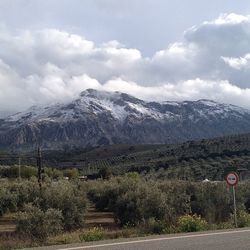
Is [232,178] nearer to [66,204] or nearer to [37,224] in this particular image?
[37,224]

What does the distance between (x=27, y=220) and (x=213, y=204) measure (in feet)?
56.3

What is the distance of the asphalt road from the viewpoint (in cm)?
1415

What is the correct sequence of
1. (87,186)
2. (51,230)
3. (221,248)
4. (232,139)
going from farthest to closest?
(232,139)
(87,186)
(51,230)
(221,248)

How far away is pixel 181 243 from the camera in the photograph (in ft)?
49.3

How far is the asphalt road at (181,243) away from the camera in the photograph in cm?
1415

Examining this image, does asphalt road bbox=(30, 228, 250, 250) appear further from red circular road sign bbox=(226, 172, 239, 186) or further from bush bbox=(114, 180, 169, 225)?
bush bbox=(114, 180, 169, 225)

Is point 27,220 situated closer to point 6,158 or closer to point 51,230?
point 51,230

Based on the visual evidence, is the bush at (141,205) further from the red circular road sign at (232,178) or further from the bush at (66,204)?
the red circular road sign at (232,178)

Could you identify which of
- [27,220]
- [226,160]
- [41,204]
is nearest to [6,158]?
[226,160]

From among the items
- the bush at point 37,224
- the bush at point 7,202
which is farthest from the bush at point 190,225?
the bush at point 7,202

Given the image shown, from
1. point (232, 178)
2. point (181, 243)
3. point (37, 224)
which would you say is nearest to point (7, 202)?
point (37, 224)

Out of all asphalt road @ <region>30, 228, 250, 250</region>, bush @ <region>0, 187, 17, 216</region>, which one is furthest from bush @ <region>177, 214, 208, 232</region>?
bush @ <region>0, 187, 17, 216</region>

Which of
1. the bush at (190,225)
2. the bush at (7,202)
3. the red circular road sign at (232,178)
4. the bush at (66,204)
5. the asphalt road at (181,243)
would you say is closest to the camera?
the asphalt road at (181,243)

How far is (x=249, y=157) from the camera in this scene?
92.8 metres
